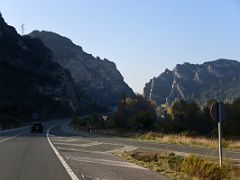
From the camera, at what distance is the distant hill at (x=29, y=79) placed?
130000mm

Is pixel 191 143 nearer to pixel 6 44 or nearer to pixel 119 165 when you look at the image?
pixel 119 165

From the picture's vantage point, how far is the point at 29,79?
486 ft

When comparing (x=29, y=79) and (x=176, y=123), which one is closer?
(x=176, y=123)

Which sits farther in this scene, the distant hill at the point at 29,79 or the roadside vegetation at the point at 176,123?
the distant hill at the point at 29,79

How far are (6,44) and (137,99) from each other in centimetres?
4249

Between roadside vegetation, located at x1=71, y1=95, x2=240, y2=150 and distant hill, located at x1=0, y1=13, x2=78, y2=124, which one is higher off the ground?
distant hill, located at x1=0, y1=13, x2=78, y2=124

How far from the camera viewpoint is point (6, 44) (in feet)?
505

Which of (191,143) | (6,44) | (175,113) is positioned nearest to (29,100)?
(6,44)

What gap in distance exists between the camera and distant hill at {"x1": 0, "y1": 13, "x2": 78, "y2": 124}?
130 m

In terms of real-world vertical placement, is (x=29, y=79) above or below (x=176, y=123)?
above

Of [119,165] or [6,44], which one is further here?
[6,44]

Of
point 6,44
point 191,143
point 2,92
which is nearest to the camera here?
point 191,143

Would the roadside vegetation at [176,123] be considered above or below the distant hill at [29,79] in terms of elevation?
below

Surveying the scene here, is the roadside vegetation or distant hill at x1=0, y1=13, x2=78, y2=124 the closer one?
the roadside vegetation
